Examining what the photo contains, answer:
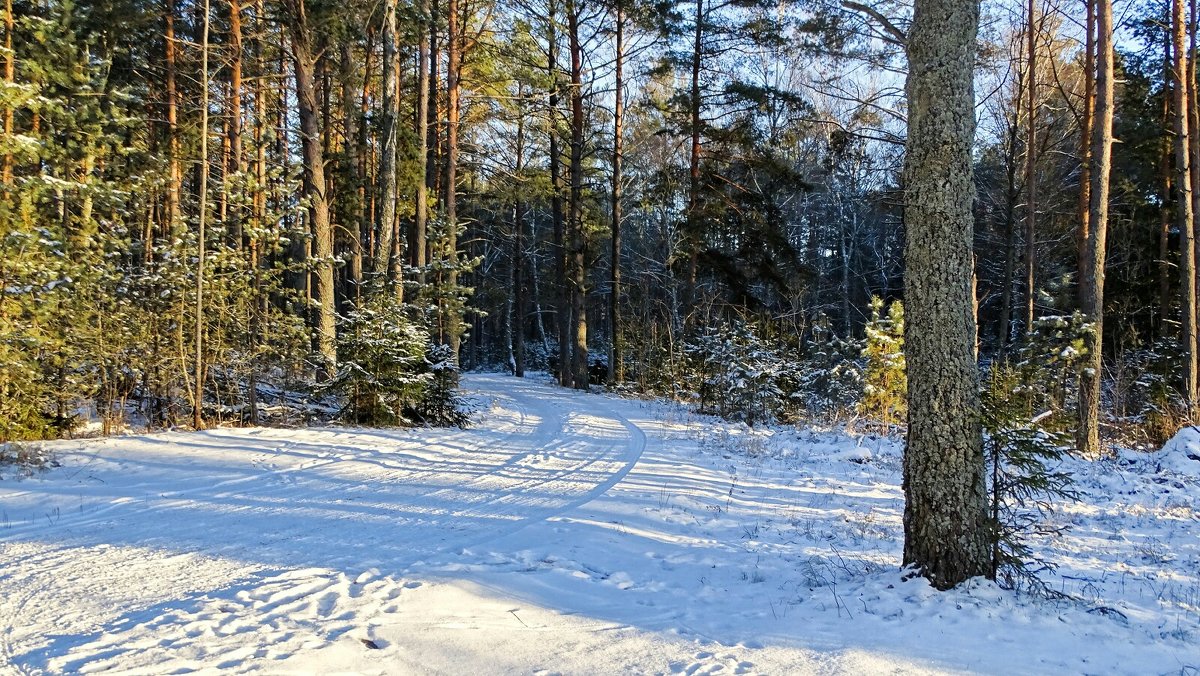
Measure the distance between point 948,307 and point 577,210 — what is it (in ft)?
65.4

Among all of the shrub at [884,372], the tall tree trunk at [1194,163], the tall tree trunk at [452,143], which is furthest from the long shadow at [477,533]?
the tall tree trunk at [1194,163]

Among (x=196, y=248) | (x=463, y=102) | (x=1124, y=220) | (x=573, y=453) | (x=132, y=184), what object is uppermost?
(x=463, y=102)

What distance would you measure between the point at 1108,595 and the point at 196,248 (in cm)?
1231

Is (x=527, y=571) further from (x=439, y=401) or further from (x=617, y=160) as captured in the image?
(x=617, y=160)

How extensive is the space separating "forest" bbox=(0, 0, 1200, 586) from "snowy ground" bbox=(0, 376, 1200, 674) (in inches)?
36.9

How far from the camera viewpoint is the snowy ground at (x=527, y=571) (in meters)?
3.33

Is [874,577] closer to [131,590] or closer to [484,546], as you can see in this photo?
[484,546]

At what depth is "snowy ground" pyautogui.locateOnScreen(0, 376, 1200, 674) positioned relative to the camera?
333 cm

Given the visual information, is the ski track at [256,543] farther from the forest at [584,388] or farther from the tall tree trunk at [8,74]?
the tall tree trunk at [8,74]

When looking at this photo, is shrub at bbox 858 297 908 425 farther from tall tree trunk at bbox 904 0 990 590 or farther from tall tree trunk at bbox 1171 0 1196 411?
tall tree trunk at bbox 904 0 990 590

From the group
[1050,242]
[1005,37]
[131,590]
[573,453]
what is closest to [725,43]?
[1005,37]

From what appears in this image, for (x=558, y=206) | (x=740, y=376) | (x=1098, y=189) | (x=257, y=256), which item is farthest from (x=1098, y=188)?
(x=558, y=206)

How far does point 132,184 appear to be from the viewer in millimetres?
12047

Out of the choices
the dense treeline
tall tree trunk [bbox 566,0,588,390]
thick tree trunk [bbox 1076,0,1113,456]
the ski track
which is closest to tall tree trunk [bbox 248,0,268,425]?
the dense treeline
